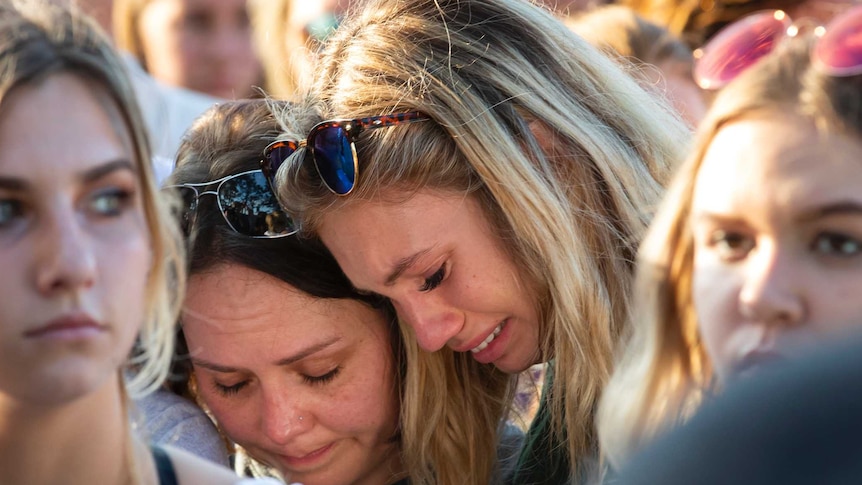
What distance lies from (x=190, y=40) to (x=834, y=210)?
338 cm

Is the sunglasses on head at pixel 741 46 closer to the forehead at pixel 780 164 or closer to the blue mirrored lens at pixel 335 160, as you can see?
the forehead at pixel 780 164

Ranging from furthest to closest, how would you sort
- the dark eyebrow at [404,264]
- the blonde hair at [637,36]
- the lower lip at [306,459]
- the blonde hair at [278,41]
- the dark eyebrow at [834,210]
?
the blonde hair at [278,41] < the blonde hair at [637,36] < the lower lip at [306,459] < the dark eyebrow at [404,264] < the dark eyebrow at [834,210]

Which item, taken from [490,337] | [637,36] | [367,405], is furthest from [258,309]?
[637,36]

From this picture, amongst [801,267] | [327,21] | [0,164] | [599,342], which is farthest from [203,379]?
[327,21]

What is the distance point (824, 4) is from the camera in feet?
11.5

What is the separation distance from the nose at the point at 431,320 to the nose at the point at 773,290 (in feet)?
3.02

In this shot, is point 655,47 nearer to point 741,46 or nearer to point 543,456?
point 543,456

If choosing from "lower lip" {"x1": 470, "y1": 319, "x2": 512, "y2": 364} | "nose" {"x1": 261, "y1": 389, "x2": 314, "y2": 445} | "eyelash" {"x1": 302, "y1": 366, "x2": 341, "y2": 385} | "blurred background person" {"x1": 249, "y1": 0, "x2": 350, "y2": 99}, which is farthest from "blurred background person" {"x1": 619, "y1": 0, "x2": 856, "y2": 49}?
"nose" {"x1": 261, "y1": 389, "x2": 314, "y2": 445}

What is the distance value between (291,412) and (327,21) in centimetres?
182

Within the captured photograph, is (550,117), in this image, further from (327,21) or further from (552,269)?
(327,21)

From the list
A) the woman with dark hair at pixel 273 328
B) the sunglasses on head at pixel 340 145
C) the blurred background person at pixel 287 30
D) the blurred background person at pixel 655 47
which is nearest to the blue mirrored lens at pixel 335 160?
the sunglasses on head at pixel 340 145

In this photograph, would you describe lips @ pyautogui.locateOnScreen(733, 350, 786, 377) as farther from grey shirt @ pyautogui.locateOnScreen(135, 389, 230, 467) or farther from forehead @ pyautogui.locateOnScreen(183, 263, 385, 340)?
grey shirt @ pyautogui.locateOnScreen(135, 389, 230, 467)

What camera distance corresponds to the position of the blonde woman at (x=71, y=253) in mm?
1422

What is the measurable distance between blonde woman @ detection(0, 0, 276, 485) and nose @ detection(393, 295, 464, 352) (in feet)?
2.11
